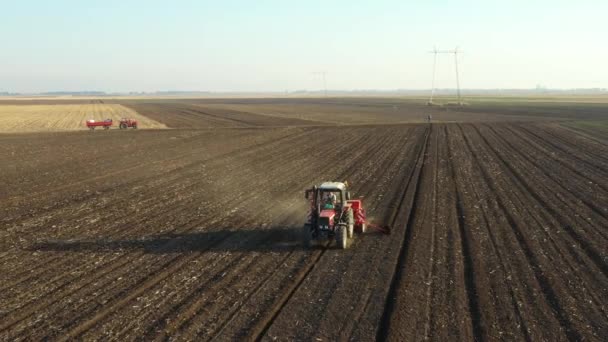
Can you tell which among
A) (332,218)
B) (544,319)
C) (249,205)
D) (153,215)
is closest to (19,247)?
(153,215)

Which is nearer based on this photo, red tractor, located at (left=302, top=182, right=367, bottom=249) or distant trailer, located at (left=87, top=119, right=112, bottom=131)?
red tractor, located at (left=302, top=182, right=367, bottom=249)

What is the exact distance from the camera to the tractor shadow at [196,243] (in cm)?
1459

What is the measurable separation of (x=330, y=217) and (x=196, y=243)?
4.27 meters

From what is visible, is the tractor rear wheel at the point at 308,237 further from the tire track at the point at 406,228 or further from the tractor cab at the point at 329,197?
the tire track at the point at 406,228

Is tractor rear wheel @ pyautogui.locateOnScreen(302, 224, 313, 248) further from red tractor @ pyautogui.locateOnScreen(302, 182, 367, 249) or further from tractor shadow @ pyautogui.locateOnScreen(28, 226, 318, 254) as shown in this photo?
tractor shadow @ pyautogui.locateOnScreen(28, 226, 318, 254)

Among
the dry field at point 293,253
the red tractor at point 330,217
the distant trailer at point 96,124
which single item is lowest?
the dry field at point 293,253

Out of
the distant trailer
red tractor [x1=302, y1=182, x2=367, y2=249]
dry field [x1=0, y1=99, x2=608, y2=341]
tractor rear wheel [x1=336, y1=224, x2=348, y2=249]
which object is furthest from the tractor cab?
the distant trailer

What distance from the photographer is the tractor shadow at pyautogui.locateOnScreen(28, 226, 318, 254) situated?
14586mm

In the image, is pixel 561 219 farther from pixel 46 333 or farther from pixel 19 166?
pixel 19 166

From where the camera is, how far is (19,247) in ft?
49.0

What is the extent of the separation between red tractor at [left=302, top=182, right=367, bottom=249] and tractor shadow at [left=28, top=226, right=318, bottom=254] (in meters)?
0.68

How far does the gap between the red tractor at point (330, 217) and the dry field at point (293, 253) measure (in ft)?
1.60

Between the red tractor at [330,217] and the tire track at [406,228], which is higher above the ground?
the red tractor at [330,217]

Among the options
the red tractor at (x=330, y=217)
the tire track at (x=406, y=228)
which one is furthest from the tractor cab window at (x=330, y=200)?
the tire track at (x=406, y=228)
